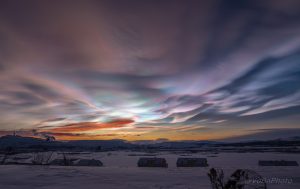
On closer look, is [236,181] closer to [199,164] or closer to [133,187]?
[133,187]

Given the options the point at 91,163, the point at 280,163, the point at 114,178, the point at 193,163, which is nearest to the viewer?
the point at 114,178

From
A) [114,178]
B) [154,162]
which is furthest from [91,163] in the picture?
[114,178]

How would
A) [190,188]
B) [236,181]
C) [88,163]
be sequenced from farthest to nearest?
[88,163] → [190,188] → [236,181]

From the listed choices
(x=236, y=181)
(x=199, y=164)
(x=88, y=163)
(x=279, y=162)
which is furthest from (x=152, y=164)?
(x=236, y=181)

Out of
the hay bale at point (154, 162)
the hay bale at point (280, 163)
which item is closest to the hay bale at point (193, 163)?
the hay bale at point (154, 162)

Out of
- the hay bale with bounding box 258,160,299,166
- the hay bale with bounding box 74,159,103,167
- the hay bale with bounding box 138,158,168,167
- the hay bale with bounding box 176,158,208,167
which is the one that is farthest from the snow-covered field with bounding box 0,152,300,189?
the hay bale with bounding box 74,159,103,167

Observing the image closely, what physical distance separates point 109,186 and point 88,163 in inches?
937

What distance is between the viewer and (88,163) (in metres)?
42.4

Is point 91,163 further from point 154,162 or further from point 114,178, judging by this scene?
point 114,178

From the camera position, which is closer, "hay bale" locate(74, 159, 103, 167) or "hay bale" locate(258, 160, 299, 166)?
"hay bale" locate(258, 160, 299, 166)

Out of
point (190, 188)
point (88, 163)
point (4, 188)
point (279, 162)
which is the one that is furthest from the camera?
point (88, 163)

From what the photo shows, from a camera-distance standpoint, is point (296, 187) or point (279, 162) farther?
point (279, 162)

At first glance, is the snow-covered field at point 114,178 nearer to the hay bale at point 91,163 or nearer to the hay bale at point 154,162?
the hay bale at point 154,162

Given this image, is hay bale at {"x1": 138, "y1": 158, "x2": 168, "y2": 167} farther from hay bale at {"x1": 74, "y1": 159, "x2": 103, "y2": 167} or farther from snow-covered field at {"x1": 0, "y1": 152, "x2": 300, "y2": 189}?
snow-covered field at {"x1": 0, "y1": 152, "x2": 300, "y2": 189}
